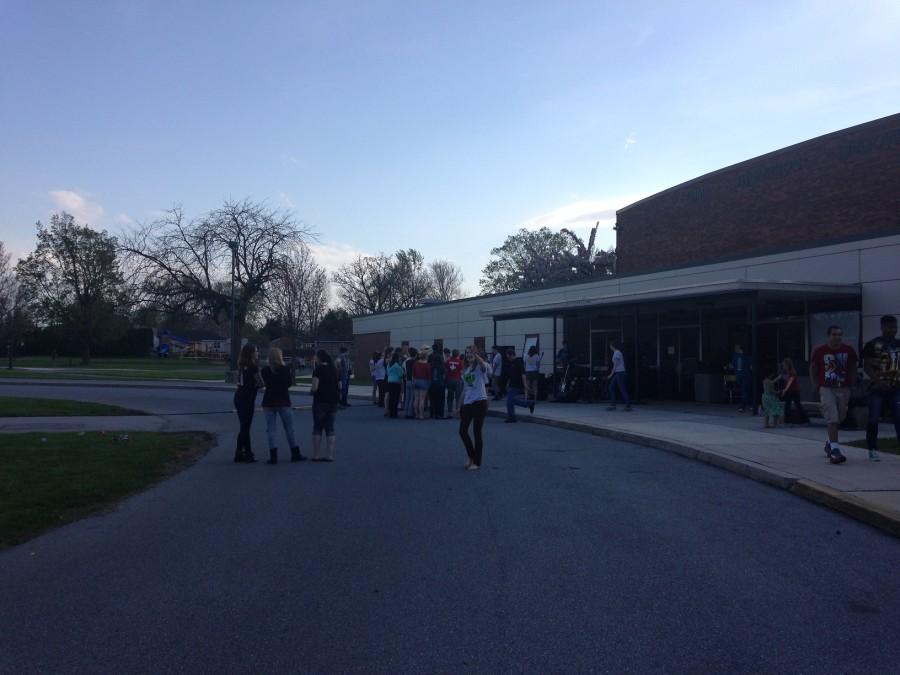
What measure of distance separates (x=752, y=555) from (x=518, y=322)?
26133mm

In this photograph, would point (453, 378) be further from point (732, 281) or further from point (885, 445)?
point (885, 445)

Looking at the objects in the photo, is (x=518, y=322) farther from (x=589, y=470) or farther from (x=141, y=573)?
(x=141, y=573)

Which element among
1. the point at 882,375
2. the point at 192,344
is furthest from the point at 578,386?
the point at 192,344

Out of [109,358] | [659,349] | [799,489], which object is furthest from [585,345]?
[109,358]

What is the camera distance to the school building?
18.7m

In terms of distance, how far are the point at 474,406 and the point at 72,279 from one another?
70074 millimetres

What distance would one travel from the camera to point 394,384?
65.6ft

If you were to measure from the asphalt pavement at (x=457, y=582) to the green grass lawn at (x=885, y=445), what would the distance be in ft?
9.37

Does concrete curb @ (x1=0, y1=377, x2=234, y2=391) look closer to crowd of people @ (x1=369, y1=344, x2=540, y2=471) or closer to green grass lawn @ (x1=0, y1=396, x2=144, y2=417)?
green grass lawn @ (x1=0, y1=396, x2=144, y2=417)

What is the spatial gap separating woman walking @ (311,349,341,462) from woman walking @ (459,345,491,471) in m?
2.00

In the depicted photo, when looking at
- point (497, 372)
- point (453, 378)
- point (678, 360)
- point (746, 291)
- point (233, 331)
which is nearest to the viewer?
point (746, 291)

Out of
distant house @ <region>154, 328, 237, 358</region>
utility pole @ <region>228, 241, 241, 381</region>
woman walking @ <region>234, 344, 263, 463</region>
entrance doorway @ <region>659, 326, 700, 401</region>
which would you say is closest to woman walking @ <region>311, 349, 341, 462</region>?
woman walking @ <region>234, 344, 263, 463</region>

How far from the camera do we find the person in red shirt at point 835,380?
1010 centimetres

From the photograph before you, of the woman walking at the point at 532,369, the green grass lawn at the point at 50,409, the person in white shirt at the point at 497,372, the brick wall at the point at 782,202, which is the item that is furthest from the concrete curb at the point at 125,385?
the brick wall at the point at 782,202
